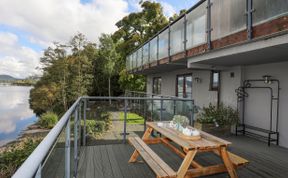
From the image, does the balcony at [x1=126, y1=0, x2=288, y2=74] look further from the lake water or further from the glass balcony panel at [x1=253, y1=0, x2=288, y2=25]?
the lake water

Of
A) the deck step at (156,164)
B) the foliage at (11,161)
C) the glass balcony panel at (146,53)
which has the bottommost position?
the foliage at (11,161)

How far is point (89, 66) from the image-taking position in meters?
19.8

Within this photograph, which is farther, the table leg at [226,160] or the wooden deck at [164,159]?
the wooden deck at [164,159]

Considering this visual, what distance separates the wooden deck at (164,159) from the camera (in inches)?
125

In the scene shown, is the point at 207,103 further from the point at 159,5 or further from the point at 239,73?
the point at 159,5

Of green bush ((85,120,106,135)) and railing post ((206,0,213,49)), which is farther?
green bush ((85,120,106,135))

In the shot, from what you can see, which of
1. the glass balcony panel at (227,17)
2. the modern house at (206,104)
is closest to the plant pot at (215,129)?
the modern house at (206,104)

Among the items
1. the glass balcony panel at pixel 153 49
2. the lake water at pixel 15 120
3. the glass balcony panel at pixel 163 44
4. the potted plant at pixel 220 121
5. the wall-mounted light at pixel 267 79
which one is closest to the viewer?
the wall-mounted light at pixel 267 79

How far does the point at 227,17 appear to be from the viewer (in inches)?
166

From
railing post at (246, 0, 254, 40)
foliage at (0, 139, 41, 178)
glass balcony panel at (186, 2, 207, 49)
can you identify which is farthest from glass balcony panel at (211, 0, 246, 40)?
foliage at (0, 139, 41, 178)

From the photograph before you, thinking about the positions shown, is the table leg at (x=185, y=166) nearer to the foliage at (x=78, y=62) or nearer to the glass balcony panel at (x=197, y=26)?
the glass balcony panel at (x=197, y=26)

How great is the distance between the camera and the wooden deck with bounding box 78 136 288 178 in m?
3.17

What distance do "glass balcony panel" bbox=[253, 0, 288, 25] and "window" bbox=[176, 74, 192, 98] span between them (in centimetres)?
Answer: 512

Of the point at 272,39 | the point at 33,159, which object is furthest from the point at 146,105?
the point at 33,159
